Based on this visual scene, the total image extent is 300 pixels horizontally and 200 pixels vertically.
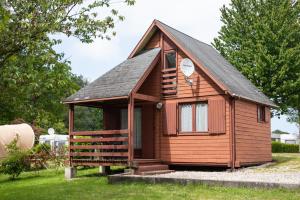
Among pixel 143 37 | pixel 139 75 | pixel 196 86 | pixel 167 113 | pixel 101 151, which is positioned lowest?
pixel 101 151

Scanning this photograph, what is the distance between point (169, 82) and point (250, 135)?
4.42 metres

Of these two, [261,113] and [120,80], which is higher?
[120,80]

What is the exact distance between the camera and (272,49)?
32.9 meters

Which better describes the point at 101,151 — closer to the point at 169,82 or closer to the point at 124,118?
the point at 124,118

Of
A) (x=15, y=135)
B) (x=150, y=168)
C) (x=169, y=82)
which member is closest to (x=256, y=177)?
(x=150, y=168)

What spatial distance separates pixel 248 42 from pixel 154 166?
18.3 metres

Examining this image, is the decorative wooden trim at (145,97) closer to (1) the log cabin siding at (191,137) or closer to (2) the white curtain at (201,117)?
(1) the log cabin siding at (191,137)

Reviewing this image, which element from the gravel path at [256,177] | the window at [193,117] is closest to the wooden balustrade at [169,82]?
the window at [193,117]

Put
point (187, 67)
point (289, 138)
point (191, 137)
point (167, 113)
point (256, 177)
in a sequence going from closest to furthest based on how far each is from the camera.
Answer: point (256, 177)
point (187, 67)
point (191, 137)
point (167, 113)
point (289, 138)

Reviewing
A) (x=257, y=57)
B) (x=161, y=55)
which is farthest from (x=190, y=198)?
(x=257, y=57)

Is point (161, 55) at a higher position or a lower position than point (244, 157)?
higher

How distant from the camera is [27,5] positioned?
9.24 metres

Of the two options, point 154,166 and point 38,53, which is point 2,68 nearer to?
point 38,53

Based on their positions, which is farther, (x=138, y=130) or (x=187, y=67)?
(x=138, y=130)
